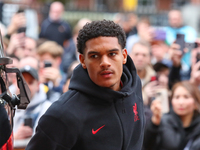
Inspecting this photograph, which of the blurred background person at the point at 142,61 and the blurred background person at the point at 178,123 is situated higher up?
the blurred background person at the point at 142,61

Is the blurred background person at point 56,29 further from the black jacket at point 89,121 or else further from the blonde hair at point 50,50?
the black jacket at point 89,121

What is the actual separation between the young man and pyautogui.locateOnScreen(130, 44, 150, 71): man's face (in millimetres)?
2724

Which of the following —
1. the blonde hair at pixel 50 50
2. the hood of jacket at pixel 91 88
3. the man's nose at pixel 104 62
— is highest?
the man's nose at pixel 104 62

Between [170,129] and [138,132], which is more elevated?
[138,132]

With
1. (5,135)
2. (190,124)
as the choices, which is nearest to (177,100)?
(190,124)

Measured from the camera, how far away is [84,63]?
2512 mm

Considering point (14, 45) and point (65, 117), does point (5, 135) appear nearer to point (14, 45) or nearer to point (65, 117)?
point (65, 117)

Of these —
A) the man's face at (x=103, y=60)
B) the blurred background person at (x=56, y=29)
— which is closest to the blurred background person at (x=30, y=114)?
the man's face at (x=103, y=60)

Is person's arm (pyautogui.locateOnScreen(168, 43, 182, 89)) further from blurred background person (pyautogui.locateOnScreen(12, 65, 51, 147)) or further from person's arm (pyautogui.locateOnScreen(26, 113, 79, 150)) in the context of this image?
person's arm (pyautogui.locateOnScreen(26, 113, 79, 150))

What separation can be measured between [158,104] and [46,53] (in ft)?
10.3

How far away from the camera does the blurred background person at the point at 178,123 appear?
13.5 ft

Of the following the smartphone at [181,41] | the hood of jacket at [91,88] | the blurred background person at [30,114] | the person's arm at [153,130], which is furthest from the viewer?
the smartphone at [181,41]

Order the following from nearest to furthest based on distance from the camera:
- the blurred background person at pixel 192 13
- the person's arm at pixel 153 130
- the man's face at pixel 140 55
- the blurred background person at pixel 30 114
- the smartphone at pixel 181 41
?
1. the blurred background person at pixel 30 114
2. the person's arm at pixel 153 130
3. the smartphone at pixel 181 41
4. the man's face at pixel 140 55
5. the blurred background person at pixel 192 13

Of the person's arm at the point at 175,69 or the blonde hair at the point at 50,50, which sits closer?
the person's arm at the point at 175,69
